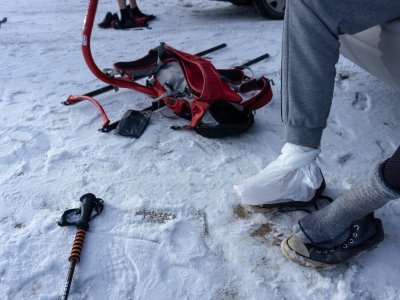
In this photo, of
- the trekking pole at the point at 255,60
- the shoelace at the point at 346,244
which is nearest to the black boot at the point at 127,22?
the trekking pole at the point at 255,60

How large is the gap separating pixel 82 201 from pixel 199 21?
10.6ft

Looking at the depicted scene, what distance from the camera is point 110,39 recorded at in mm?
3824

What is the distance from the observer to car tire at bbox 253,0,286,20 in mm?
4230

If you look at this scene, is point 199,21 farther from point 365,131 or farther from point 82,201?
point 82,201

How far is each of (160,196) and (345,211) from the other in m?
0.78

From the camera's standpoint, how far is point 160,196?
1741 millimetres

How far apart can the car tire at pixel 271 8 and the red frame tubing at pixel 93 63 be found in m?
2.27

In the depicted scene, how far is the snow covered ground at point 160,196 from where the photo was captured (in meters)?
1.35

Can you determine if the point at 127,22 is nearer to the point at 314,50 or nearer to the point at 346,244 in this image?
the point at 314,50

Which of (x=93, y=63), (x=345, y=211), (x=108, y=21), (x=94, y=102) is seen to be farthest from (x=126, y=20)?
(x=345, y=211)

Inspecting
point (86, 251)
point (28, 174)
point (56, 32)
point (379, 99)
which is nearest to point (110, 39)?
point (56, 32)

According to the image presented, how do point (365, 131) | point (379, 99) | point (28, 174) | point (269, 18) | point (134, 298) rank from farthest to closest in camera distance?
point (269, 18)
point (379, 99)
point (365, 131)
point (28, 174)
point (134, 298)

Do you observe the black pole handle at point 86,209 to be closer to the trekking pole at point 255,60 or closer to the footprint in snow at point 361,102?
the footprint in snow at point 361,102

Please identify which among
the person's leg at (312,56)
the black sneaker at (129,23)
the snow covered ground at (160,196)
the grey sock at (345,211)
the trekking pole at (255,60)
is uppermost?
the person's leg at (312,56)
